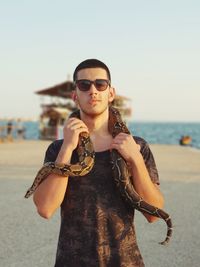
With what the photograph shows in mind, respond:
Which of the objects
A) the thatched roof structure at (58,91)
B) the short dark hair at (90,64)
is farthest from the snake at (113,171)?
the thatched roof structure at (58,91)

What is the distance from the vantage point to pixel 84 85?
3172 mm

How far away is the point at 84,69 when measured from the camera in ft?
10.5

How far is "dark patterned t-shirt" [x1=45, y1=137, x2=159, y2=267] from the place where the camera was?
302 cm

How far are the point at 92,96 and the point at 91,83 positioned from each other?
4.2 inches

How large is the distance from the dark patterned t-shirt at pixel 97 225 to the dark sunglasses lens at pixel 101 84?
50cm

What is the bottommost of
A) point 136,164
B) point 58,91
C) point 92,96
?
point 58,91

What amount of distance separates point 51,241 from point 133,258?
525cm

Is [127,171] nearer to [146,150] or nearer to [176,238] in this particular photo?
[146,150]

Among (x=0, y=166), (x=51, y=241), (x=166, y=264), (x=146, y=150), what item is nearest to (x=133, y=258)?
(x=146, y=150)

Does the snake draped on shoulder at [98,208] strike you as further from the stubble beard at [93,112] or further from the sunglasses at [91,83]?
the sunglasses at [91,83]

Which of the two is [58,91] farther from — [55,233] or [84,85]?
[84,85]

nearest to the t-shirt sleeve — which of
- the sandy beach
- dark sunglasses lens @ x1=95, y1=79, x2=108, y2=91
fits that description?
dark sunglasses lens @ x1=95, y1=79, x2=108, y2=91

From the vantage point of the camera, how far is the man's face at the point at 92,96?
3121 millimetres

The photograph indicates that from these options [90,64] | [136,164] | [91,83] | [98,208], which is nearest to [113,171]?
[136,164]
